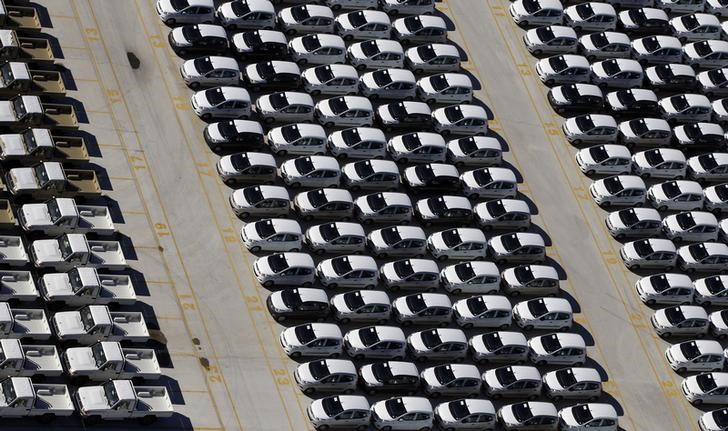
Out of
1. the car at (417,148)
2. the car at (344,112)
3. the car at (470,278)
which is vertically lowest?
the car at (470,278)

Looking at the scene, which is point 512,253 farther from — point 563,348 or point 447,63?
point 447,63

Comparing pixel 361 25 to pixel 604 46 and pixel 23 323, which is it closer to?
pixel 604 46

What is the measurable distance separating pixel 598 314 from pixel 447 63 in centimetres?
2082

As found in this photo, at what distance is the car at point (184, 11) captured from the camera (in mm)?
99250

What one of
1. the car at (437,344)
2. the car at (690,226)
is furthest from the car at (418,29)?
the car at (437,344)

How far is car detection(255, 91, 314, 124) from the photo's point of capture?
9581 centimetres

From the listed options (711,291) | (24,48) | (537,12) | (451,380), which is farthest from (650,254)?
(24,48)

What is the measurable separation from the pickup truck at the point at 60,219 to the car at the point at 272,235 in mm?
8082

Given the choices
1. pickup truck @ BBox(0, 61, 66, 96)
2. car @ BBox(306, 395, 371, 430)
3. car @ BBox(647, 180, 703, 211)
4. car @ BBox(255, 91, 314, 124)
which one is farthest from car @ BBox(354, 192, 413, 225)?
pickup truck @ BBox(0, 61, 66, 96)

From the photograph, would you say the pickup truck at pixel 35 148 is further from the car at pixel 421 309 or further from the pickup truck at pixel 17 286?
the car at pixel 421 309

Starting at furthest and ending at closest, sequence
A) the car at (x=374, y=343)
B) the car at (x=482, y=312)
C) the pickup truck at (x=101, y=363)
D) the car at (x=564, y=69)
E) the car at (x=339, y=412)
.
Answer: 1. the car at (x=564, y=69)
2. the car at (x=482, y=312)
3. the car at (x=374, y=343)
4. the car at (x=339, y=412)
5. the pickup truck at (x=101, y=363)

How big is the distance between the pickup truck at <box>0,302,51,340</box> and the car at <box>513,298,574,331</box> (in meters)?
27.4

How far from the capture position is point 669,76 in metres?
106

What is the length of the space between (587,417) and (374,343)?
12675mm
